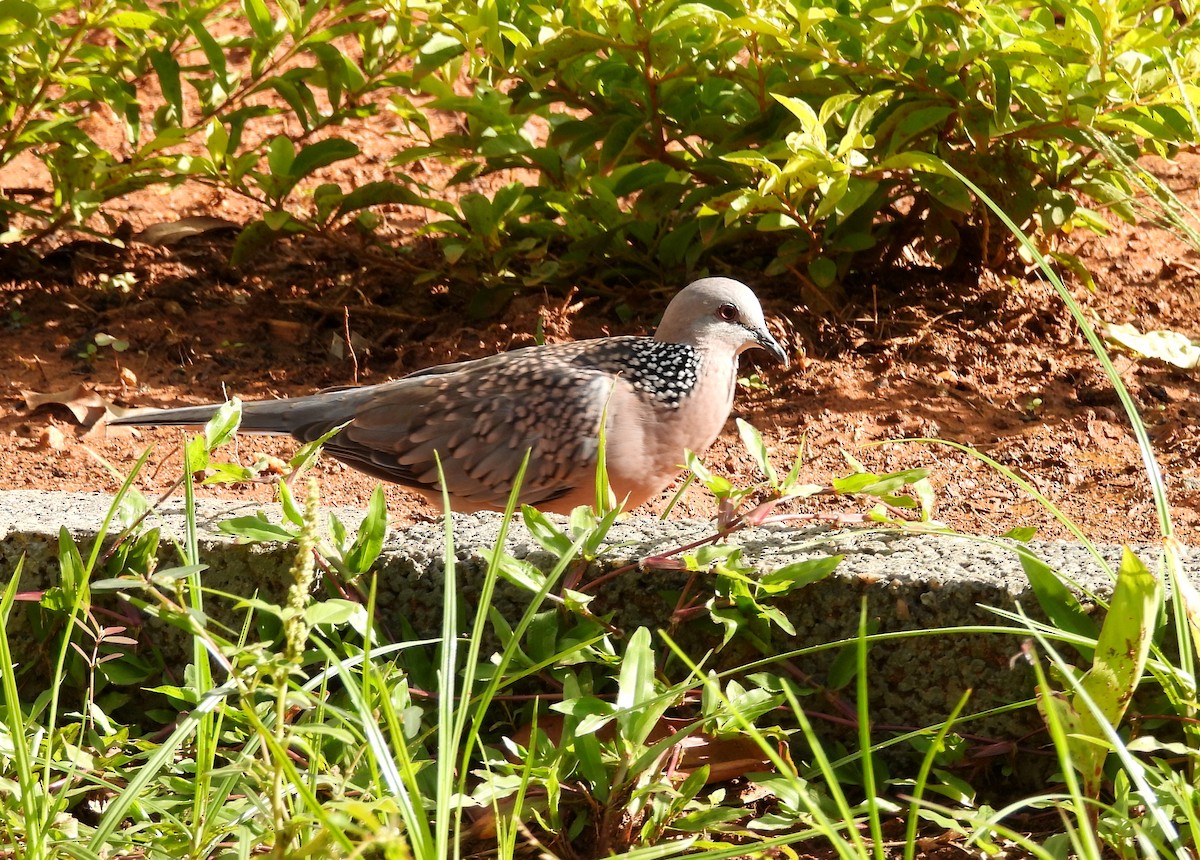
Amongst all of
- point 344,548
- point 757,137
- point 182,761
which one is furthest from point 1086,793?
point 757,137

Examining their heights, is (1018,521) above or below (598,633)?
A: below

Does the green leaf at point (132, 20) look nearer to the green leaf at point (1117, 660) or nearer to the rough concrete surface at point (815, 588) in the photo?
the rough concrete surface at point (815, 588)

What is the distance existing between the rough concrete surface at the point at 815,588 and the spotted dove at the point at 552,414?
111 cm

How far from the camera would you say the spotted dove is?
394 cm

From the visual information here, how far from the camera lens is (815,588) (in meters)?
2.46

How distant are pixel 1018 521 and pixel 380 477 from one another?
194 cm

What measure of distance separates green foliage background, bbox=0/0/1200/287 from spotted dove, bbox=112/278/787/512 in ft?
1.55

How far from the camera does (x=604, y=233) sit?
5066 mm

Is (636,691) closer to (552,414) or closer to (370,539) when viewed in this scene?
(370,539)

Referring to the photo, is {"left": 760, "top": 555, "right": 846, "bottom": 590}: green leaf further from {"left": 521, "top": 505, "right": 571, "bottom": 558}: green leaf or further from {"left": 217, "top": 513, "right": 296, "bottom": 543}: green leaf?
{"left": 217, "top": 513, "right": 296, "bottom": 543}: green leaf

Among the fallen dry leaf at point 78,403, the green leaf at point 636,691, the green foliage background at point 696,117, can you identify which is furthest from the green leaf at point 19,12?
the green leaf at point 636,691

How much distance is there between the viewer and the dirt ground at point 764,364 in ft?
13.7

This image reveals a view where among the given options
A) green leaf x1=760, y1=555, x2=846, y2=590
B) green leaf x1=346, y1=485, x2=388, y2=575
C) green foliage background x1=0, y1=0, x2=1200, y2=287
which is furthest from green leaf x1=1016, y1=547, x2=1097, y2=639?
green foliage background x1=0, y1=0, x2=1200, y2=287

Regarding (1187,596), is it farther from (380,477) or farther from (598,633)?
(380,477)
